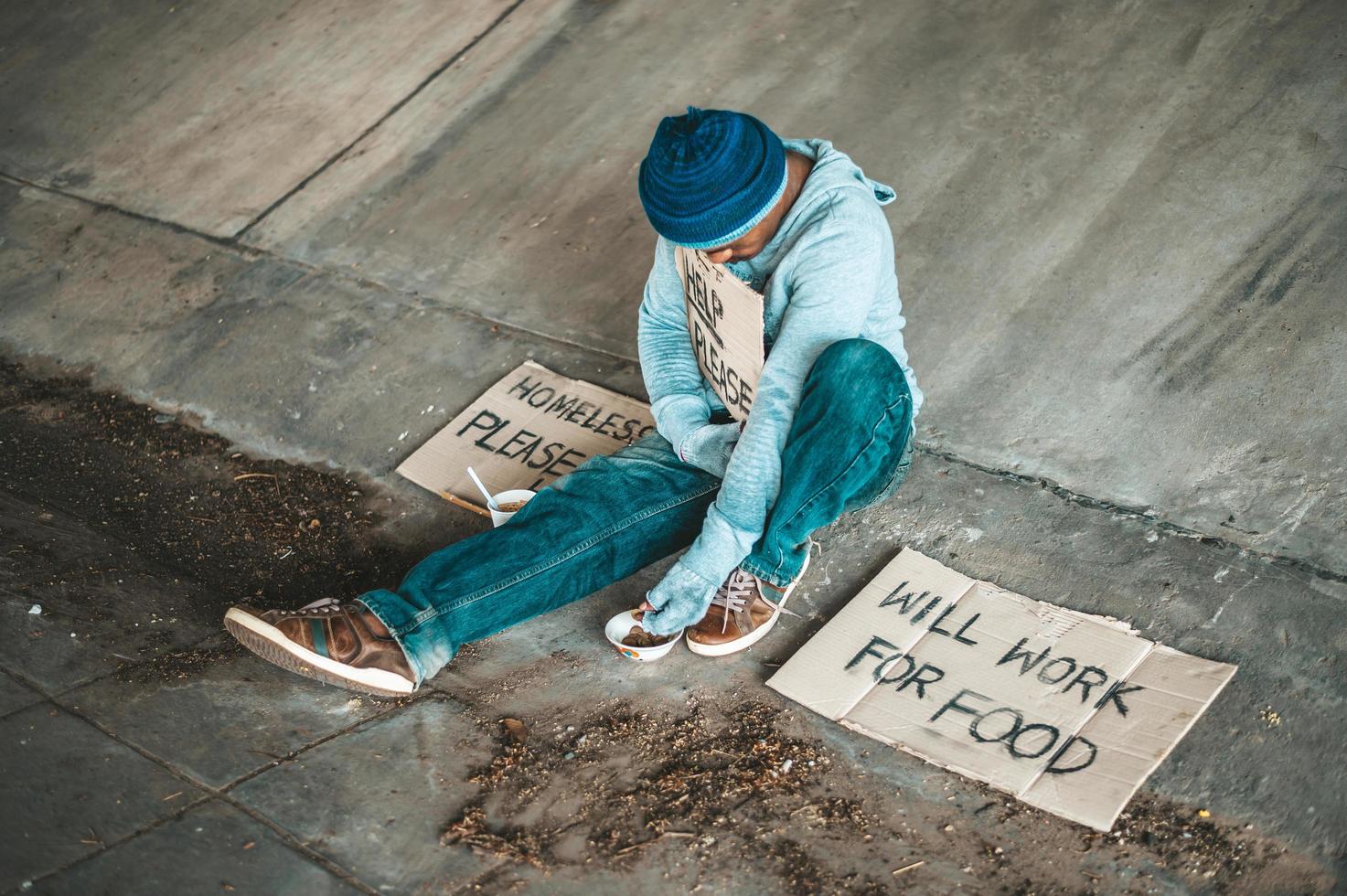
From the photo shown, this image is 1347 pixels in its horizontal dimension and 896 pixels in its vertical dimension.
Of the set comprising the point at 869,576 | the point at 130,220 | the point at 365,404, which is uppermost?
the point at 130,220

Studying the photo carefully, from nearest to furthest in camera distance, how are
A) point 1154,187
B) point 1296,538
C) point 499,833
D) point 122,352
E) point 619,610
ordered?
point 499,833, point 1296,538, point 619,610, point 1154,187, point 122,352

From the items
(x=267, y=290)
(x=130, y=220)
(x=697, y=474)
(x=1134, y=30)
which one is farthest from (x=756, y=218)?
(x=130, y=220)

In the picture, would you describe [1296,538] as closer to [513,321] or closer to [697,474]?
[697,474]

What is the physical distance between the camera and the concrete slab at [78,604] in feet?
7.50

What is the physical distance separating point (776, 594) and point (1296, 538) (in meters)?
1.02

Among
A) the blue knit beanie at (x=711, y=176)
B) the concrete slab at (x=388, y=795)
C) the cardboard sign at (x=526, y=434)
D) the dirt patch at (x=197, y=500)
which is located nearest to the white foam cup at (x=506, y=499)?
the cardboard sign at (x=526, y=434)

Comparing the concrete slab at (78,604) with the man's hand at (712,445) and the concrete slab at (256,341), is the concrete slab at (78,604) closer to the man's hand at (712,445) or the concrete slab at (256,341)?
the concrete slab at (256,341)

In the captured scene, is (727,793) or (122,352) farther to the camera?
(122,352)

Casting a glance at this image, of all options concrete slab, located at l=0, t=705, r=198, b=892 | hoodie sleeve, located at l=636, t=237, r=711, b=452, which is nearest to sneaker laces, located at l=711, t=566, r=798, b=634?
hoodie sleeve, located at l=636, t=237, r=711, b=452

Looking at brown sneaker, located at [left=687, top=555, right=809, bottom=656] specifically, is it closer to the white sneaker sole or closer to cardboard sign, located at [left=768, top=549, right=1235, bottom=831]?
cardboard sign, located at [left=768, top=549, right=1235, bottom=831]

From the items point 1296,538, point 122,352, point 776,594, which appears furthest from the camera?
point 122,352

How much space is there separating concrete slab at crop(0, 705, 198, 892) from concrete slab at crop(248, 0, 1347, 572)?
1619mm

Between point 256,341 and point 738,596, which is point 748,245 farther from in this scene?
point 256,341

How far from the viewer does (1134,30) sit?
3.31 metres
